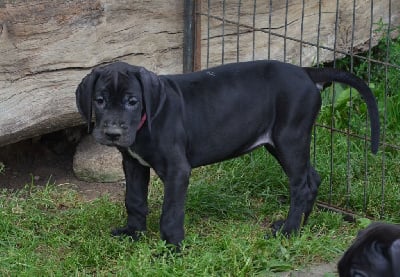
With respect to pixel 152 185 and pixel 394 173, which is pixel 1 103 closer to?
pixel 152 185

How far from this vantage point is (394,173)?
725cm

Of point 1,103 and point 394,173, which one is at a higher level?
point 1,103

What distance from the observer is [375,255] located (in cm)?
434

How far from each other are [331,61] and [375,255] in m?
4.58

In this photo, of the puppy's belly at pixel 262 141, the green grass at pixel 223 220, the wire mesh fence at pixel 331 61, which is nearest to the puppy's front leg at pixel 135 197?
the green grass at pixel 223 220

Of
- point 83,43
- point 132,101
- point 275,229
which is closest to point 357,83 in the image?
point 275,229

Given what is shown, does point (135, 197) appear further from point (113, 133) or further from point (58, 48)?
point (58, 48)

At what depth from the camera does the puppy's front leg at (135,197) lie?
241 inches

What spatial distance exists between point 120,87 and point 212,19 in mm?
2065

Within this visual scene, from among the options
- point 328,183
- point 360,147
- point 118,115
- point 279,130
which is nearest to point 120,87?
point 118,115

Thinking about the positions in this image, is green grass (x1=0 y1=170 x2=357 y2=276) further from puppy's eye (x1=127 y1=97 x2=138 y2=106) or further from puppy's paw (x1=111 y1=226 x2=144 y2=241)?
puppy's eye (x1=127 y1=97 x2=138 y2=106)

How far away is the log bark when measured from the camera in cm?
656

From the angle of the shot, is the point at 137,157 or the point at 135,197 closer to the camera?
the point at 137,157

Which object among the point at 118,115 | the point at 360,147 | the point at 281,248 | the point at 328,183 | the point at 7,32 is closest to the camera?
the point at 118,115
